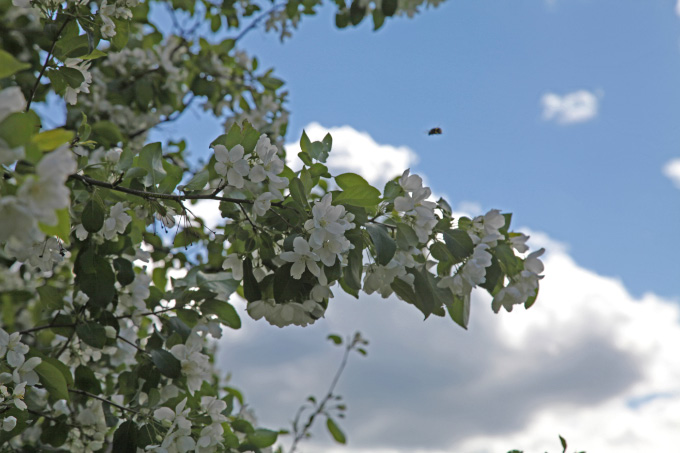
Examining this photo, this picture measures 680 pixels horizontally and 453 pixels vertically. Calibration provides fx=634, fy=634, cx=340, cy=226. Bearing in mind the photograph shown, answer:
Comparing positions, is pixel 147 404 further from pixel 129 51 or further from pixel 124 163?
pixel 129 51

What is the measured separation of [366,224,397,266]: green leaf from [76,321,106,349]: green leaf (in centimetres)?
100

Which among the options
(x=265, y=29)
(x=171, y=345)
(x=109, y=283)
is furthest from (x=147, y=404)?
(x=265, y=29)

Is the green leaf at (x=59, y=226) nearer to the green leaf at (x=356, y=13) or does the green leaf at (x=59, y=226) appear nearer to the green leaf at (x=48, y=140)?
the green leaf at (x=48, y=140)

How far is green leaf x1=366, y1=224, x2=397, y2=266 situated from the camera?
1597 mm

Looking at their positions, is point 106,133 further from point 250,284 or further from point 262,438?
point 262,438

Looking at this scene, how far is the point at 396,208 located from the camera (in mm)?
1755

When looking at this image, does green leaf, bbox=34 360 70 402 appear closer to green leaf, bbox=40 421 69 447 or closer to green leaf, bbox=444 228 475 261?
green leaf, bbox=40 421 69 447

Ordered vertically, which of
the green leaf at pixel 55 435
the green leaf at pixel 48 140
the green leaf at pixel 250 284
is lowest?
the green leaf at pixel 55 435

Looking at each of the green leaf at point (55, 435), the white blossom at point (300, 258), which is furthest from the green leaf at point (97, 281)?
the white blossom at point (300, 258)

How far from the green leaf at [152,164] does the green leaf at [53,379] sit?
0.58m

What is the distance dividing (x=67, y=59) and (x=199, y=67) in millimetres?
1752

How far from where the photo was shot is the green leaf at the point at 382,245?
62.9 inches

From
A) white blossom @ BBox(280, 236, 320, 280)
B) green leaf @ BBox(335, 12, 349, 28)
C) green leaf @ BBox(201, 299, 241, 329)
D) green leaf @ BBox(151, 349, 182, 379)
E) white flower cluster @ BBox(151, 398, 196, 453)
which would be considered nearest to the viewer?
white blossom @ BBox(280, 236, 320, 280)

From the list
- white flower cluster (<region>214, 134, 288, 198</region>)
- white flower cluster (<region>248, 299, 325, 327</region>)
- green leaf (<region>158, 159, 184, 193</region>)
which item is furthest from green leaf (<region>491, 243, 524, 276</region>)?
green leaf (<region>158, 159, 184, 193</region>)
